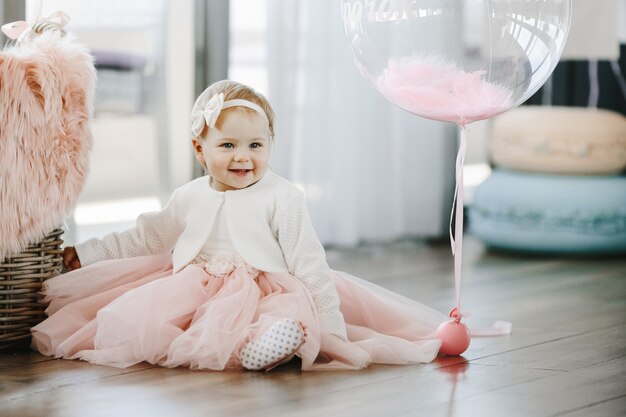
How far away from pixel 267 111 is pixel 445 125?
6.11 feet

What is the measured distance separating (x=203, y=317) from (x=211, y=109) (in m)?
0.41

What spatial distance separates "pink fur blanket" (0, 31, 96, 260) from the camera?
2000mm

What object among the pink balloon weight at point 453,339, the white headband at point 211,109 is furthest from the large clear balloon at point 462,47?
the pink balloon weight at point 453,339

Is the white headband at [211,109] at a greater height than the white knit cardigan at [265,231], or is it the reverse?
the white headband at [211,109]

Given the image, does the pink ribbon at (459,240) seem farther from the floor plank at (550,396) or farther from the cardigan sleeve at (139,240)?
the cardigan sleeve at (139,240)

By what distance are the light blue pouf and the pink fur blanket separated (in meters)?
1.96

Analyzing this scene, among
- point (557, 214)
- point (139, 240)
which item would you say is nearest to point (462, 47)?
point (139, 240)

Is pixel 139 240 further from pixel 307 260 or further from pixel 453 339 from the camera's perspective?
pixel 453 339

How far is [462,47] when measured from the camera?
6.66 feet

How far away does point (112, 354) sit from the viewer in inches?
78.4

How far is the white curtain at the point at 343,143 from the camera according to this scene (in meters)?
3.47

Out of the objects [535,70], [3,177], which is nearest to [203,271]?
[3,177]

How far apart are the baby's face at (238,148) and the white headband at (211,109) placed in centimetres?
1

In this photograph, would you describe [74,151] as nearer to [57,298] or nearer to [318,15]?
[57,298]
